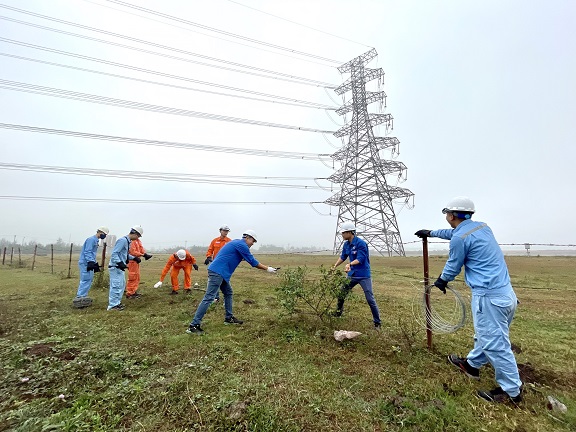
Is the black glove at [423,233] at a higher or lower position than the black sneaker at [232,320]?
higher

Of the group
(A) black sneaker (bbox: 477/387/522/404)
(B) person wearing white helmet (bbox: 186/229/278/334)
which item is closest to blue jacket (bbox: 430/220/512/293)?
(A) black sneaker (bbox: 477/387/522/404)

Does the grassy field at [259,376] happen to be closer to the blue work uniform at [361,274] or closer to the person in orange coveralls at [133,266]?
the blue work uniform at [361,274]

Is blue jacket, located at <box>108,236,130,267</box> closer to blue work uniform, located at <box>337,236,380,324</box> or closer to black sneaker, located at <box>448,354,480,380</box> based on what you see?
blue work uniform, located at <box>337,236,380,324</box>

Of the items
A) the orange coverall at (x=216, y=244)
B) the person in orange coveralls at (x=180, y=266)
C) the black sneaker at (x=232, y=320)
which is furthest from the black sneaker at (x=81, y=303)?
the black sneaker at (x=232, y=320)

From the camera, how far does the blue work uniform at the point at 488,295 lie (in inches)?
131

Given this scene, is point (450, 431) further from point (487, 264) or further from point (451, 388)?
point (487, 264)

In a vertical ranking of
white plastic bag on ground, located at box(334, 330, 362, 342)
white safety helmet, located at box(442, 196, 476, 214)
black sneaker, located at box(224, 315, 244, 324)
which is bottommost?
black sneaker, located at box(224, 315, 244, 324)

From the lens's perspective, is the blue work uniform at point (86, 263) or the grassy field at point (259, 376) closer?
the grassy field at point (259, 376)

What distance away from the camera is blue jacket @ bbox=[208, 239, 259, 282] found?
5.97m

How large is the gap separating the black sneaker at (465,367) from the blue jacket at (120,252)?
790 cm

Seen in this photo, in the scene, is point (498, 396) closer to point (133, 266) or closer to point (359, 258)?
point (359, 258)

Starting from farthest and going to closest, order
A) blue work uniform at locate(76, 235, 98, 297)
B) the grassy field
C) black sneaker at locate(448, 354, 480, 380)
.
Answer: blue work uniform at locate(76, 235, 98, 297)
black sneaker at locate(448, 354, 480, 380)
the grassy field

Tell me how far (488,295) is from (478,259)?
444 millimetres

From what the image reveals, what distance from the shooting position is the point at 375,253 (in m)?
39.9
